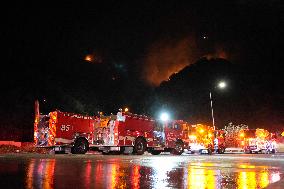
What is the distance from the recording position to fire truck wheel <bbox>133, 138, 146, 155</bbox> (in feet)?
79.5

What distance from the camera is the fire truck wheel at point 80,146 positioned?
2259cm

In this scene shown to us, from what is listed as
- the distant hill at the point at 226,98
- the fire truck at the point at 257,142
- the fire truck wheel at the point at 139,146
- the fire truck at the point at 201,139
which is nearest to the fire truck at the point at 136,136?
the fire truck wheel at the point at 139,146

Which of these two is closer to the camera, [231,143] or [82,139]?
[82,139]

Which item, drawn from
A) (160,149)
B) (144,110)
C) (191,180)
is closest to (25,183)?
(191,180)

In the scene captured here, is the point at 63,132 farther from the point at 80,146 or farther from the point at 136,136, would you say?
the point at 136,136

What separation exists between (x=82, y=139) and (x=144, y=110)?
46509mm

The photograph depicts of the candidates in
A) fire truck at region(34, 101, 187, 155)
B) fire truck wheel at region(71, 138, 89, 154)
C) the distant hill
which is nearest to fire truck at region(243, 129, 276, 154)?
fire truck at region(34, 101, 187, 155)

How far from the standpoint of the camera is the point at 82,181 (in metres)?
7.86

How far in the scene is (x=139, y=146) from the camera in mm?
24406

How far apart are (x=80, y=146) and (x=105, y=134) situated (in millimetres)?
1877

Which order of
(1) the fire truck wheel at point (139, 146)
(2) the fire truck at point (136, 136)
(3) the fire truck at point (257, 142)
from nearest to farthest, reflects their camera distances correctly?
(2) the fire truck at point (136, 136)
(1) the fire truck wheel at point (139, 146)
(3) the fire truck at point (257, 142)

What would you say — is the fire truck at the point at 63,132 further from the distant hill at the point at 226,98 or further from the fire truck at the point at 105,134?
the distant hill at the point at 226,98

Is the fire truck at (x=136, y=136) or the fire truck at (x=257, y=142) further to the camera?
the fire truck at (x=257, y=142)

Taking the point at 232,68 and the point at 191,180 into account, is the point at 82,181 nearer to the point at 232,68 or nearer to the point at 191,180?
the point at 191,180
